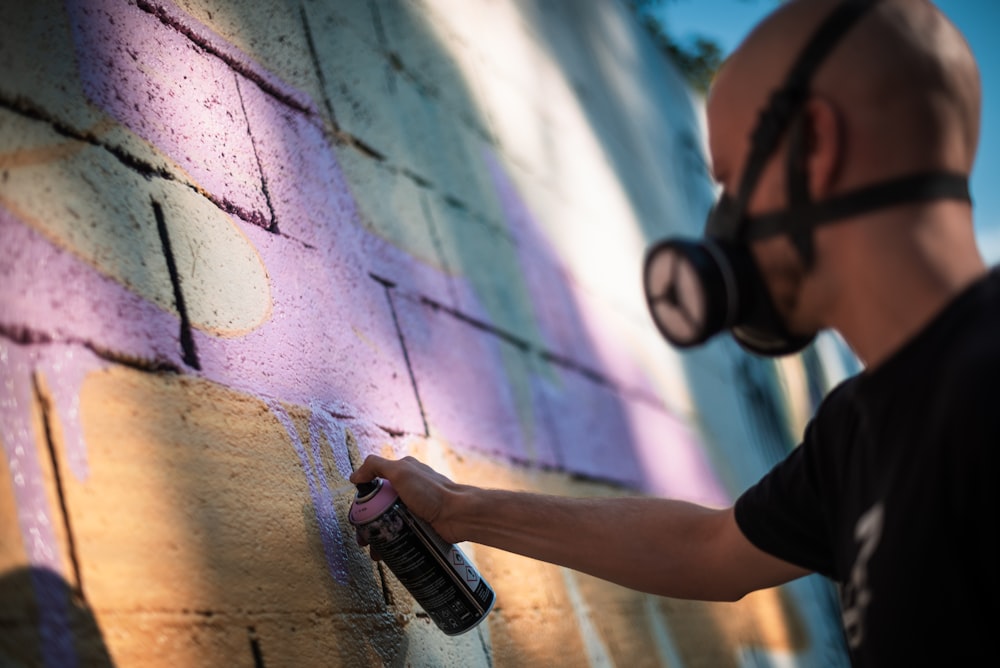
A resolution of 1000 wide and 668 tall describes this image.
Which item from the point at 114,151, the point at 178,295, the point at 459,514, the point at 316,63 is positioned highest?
the point at 316,63

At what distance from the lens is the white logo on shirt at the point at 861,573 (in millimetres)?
1305

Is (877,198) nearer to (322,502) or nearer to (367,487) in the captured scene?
(367,487)

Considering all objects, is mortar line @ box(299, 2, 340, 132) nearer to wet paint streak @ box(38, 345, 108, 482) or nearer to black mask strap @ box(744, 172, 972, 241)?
wet paint streak @ box(38, 345, 108, 482)

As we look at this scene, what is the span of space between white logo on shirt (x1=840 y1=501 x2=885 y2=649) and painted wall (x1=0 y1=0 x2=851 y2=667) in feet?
2.72

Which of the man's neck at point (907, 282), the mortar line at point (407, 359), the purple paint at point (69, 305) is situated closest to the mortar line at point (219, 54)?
the mortar line at point (407, 359)

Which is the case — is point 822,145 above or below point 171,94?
below

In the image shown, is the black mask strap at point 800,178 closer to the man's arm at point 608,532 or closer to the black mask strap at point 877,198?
the black mask strap at point 877,198

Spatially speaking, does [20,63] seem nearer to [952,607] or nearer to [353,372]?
[353,372]

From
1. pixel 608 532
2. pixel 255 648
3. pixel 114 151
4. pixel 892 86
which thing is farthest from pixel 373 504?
pixel 892 86

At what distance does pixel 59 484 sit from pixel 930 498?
1109 mm

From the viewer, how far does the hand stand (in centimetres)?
176

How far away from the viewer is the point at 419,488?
1.76 metres

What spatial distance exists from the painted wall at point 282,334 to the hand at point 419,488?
0.38 ft

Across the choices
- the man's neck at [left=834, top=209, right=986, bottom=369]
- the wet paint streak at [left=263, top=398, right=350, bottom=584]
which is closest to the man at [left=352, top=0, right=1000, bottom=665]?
the man's neck at [left=834, top=209, right=986, bottom=369]
